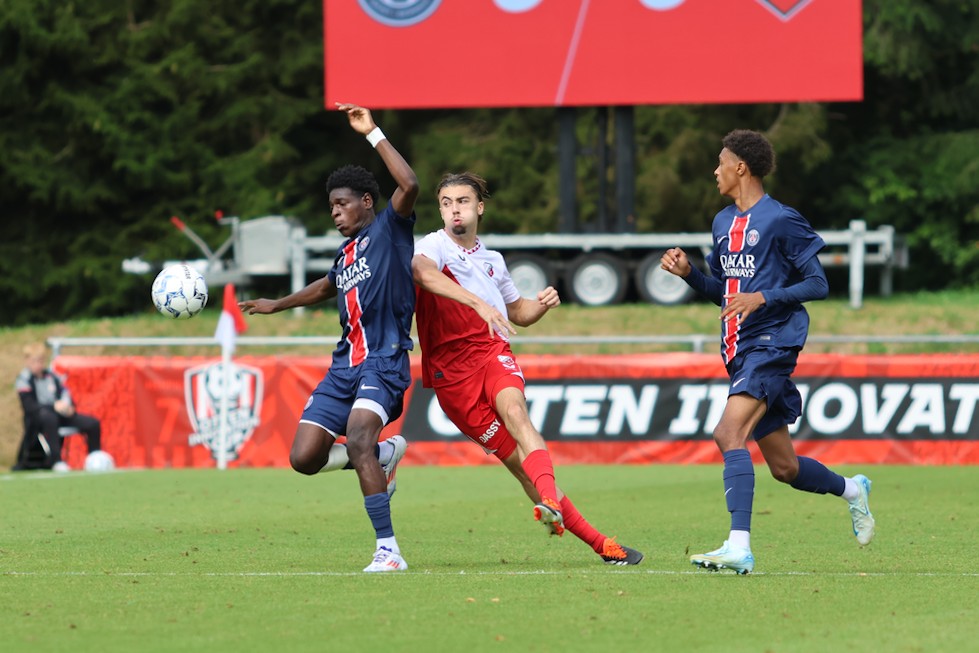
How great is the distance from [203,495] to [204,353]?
404 inches

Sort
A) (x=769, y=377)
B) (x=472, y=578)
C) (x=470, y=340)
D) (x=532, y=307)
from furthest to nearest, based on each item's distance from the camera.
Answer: (x=532, y=307)
(x=470, y=340)
(x=769, y=377)
(x=472, y=578)

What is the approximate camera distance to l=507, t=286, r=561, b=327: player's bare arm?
29.1 ft

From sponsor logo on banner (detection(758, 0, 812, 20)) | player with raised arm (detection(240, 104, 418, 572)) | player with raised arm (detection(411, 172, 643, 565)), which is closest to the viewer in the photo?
player with raised arm (detection(240, 104, 418, 572))

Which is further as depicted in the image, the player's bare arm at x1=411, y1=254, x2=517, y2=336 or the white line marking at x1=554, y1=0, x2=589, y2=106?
the white line marking at x1=554, y1=0, x2=589, y2=106

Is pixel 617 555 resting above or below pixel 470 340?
below

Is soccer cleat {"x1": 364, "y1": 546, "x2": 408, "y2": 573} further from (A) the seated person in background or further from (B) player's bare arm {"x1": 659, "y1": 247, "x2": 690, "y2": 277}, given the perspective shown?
(A) the seated person in background

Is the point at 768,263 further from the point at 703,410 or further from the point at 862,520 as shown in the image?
the point at 703,410

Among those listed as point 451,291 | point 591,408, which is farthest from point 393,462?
point 591,408

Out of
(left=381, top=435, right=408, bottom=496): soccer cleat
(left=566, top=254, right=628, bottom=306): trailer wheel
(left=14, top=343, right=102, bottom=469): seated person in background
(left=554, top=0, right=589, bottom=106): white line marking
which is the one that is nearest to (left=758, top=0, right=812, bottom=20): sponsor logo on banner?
(left=554, top=0, right=589, bottom=106): white line marking

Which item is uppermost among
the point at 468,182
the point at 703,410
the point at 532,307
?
the point at 468,182

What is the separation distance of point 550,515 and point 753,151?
7.02 ft

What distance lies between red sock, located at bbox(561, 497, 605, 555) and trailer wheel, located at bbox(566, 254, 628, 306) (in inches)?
705

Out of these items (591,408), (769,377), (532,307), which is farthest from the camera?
(591,408)

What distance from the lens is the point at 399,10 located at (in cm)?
2536
